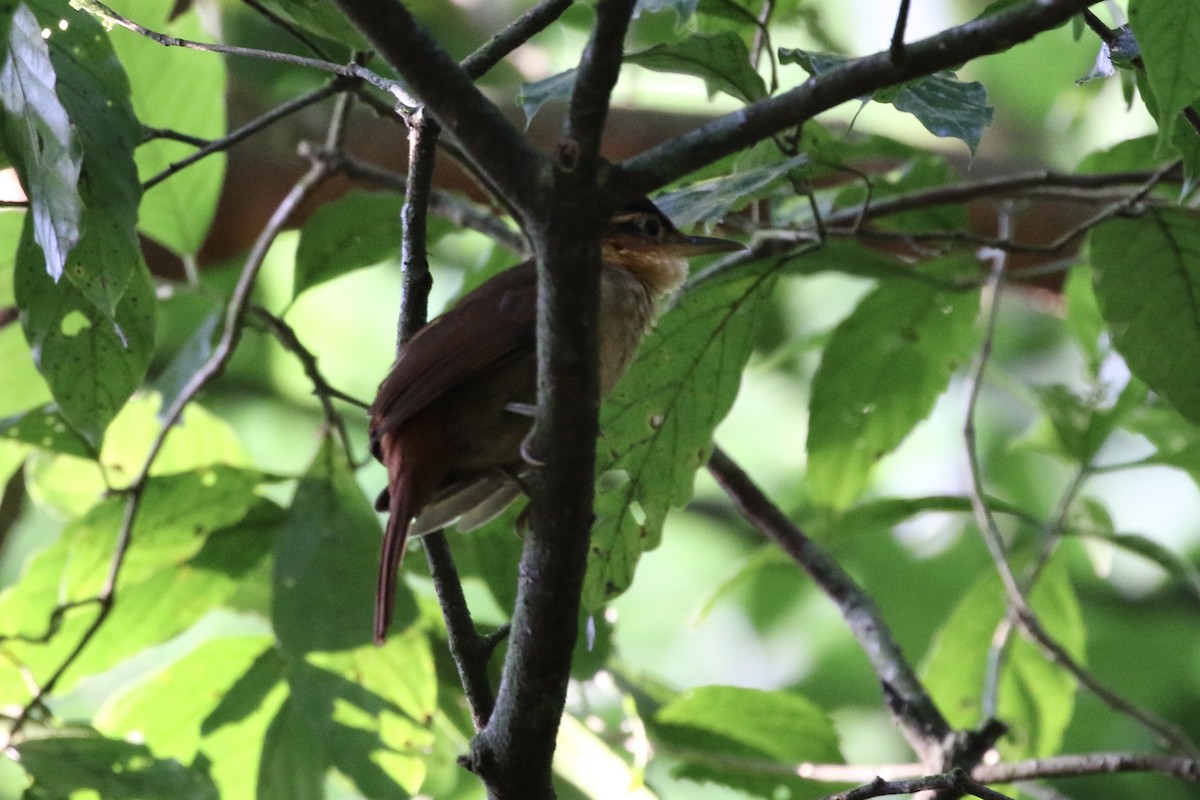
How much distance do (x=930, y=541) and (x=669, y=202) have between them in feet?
10.0

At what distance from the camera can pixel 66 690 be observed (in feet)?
9.71

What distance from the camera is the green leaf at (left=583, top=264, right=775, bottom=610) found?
8.03 feet

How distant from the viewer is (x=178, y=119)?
2.99 metres

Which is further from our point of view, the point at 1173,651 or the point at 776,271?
the point at 1173,651

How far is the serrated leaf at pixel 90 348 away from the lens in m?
2.17

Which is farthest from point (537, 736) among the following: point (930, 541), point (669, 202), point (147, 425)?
point (930, 541)

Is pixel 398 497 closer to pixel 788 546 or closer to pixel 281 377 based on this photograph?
pixel 788 546

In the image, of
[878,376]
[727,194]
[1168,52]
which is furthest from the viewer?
[878,376]

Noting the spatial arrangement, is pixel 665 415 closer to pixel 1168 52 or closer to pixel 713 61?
pixel 713 61

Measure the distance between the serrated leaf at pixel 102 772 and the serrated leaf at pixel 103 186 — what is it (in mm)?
876

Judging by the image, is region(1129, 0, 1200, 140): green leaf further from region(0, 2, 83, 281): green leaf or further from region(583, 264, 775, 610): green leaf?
region(0, 2, 83, 281): green leaf

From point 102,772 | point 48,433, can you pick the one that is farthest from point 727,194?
point 48,433

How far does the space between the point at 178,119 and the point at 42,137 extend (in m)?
1.33

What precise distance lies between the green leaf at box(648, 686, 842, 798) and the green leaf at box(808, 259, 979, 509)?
496mm
